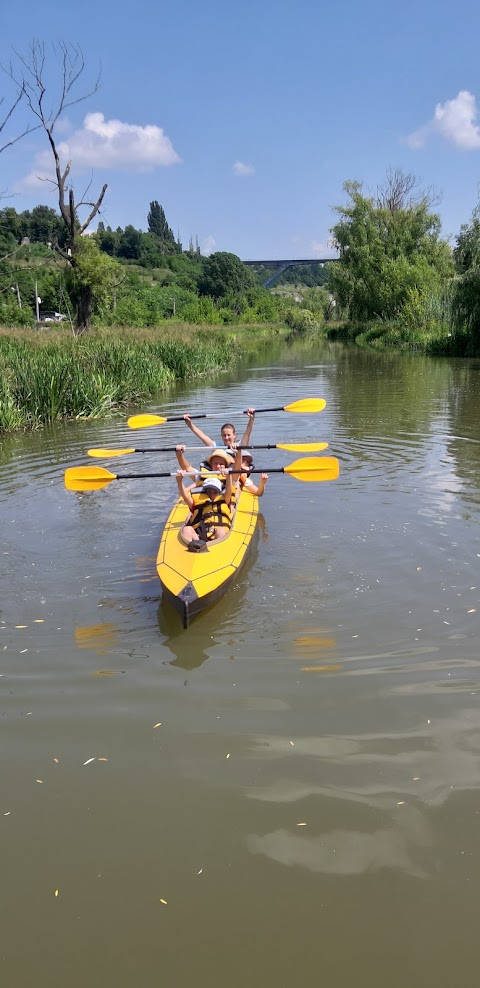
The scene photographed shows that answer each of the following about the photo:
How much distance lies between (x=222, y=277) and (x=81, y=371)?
78.8 metres

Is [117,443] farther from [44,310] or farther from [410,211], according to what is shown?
[44,310]

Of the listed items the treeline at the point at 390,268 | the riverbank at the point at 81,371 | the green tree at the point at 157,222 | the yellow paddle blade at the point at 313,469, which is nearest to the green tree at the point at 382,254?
the treeline at the point at 390,268

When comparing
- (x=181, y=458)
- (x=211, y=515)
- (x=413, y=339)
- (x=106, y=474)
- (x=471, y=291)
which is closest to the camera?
(x=211, y=515)

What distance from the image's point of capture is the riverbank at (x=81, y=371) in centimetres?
1345

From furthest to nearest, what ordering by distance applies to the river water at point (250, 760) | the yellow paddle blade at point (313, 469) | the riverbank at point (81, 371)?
the riverbank at point (81, 371)
the yellow paddle blade at point (313, 469)
the river water at point (250, 760)

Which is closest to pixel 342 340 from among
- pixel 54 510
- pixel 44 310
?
pixel 44 310

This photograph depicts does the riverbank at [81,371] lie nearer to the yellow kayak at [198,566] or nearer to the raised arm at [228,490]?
the raised arm at [228,490]

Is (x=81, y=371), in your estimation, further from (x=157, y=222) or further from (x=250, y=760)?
(x=157, y=222)

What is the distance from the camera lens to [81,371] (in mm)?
14930

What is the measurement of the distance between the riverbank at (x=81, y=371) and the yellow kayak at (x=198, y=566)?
26.5ft

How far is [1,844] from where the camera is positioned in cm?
286

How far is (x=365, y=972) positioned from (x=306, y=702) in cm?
165

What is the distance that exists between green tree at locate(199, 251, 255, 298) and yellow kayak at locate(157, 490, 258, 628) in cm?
8531

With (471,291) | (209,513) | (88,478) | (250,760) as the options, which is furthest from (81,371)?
(471,291)
